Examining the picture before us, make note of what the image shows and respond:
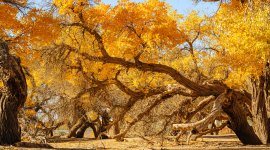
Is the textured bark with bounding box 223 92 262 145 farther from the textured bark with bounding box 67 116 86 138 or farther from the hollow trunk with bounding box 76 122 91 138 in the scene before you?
the hollow trunk with bounding box 76 122 91 138

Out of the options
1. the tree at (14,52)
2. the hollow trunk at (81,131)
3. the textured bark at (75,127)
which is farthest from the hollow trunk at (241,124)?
the hollow trunk at (81,131)

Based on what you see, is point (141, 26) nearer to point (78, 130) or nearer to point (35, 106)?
point (35, 106)

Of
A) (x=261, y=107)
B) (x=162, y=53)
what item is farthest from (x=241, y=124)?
(x=162, y=53)

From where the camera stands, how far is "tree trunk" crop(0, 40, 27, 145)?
1089cm

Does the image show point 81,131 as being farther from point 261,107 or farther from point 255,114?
point 261,107

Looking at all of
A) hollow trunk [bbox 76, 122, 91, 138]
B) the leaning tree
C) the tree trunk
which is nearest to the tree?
the tree trunk

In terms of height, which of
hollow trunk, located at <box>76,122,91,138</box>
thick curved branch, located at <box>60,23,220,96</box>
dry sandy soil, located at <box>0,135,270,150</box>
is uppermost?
thick curved branch, located at <box>60,23,220,96</box>

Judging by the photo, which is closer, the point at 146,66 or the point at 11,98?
the point at 11,98

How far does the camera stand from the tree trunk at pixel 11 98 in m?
10.9

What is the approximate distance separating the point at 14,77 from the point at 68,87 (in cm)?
893

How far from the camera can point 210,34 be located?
64.0ft

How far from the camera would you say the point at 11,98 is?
1112 cm

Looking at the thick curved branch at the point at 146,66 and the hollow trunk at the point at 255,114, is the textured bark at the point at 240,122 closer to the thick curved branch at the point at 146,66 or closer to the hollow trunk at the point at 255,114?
the hollow trunk at the point at 255,114

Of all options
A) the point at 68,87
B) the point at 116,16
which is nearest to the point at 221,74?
the point at 116,16
